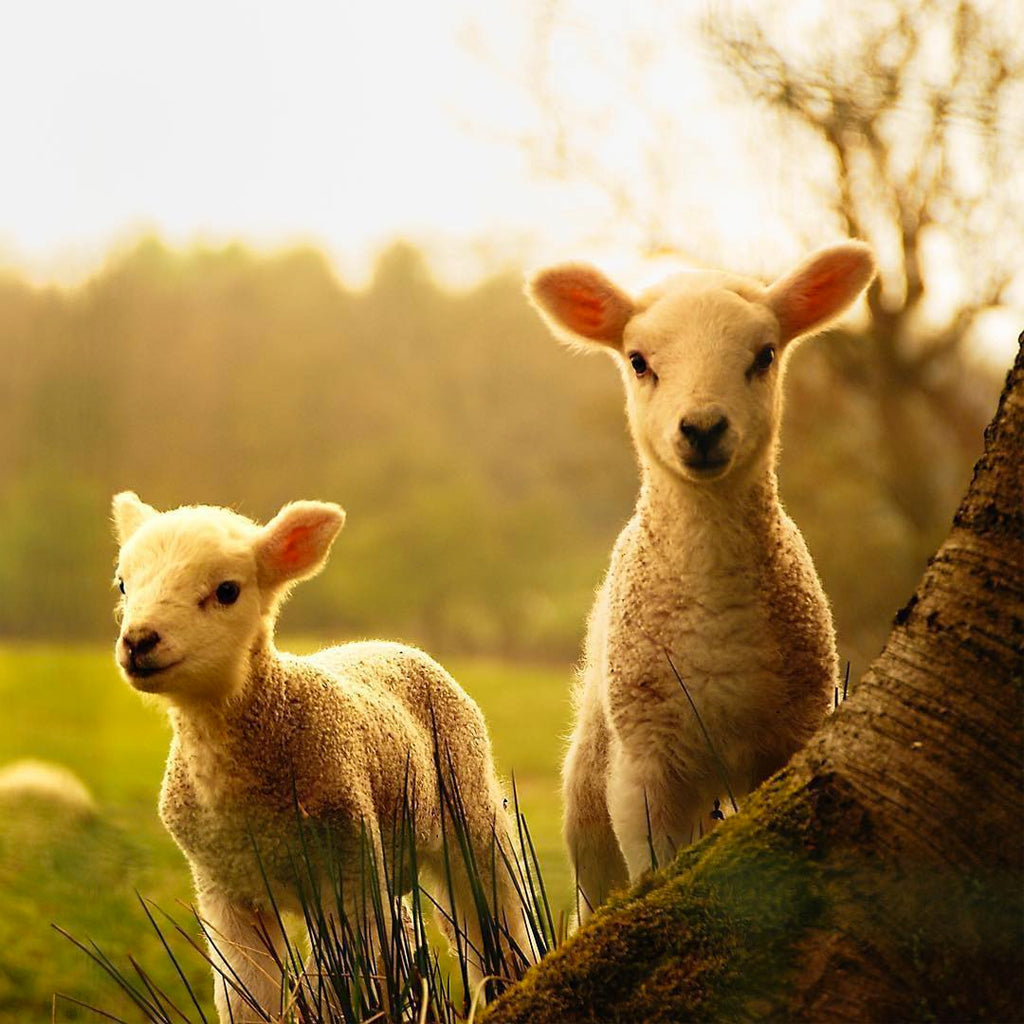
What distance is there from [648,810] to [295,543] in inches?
23.4

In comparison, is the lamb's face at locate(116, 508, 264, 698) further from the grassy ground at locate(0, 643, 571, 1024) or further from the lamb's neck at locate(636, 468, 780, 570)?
the grassy ground at locate(0, 643, 571, 1024)

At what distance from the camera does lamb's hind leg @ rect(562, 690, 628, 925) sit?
6.22 feet

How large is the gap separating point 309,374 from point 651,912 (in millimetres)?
2892

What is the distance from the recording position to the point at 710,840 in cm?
132

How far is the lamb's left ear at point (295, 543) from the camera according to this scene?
5.44 feet

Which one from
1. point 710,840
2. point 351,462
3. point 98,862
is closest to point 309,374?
point 351,462

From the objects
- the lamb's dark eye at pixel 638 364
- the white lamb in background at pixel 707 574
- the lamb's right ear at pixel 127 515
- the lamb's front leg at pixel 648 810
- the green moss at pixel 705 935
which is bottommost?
the green moss at pixel 705 935

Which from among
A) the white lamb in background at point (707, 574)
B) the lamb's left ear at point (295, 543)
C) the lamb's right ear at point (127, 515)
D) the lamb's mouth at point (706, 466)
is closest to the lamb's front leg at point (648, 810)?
the white lamb in background at point (707, 574)

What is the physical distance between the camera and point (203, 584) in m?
1.57

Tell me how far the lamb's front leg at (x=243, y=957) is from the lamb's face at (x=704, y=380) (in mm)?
840

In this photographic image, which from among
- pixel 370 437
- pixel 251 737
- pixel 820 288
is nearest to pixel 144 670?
pixel 251 737

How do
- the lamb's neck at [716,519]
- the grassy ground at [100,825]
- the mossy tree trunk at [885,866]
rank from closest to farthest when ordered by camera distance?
the mossy tree trunk at [885,866]
the lamb's neck at [716,519]
the grassy ground at [100,825]

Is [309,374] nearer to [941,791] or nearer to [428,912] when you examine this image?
[428,912]

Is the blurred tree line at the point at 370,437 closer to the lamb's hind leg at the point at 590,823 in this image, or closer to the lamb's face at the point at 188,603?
the lamb's hind leg at the point at 590,823
